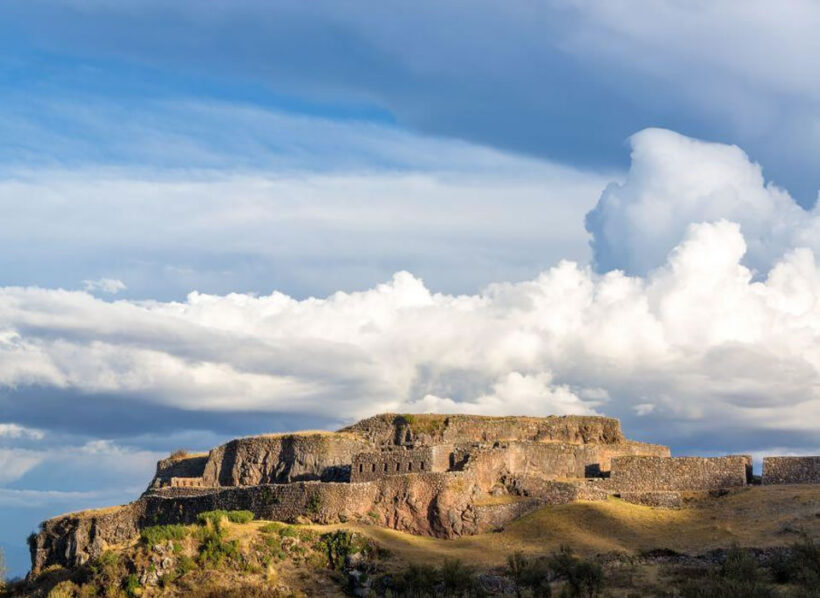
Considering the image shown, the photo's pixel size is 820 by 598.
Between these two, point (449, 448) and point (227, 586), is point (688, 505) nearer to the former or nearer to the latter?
point (449, 448)

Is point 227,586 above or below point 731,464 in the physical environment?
below

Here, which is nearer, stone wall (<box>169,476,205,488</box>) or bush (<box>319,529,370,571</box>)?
bush (<box>319,529,370,571</box>)

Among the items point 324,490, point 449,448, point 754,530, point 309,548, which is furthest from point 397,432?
point 754,530

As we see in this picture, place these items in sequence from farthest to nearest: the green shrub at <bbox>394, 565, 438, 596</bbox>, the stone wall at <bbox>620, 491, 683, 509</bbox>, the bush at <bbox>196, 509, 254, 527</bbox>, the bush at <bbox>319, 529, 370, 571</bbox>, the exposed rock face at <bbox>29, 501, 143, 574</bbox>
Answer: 1. the exposed rock face at <bbox>29, 501, 143, 574</bbox>
2. the stone wall at <bbox>620, 491, 683, 509</bbox>
3. the bush at <bbox>196, 509, 254, 527</bbox>
4. the bush at <bbox>319, 529, 370, 571</bbox>
5. the green shrub at <bbox>394, 565, 438, 596</bbox>

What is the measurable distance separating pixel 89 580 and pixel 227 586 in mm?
7266

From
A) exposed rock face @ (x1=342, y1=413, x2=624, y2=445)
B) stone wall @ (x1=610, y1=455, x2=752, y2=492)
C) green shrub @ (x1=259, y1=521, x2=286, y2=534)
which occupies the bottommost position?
green shrub @ (x1=259, y1=521, x2=286, y2=534)

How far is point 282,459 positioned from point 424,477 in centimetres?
1379

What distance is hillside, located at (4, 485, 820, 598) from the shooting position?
62719 millimetres

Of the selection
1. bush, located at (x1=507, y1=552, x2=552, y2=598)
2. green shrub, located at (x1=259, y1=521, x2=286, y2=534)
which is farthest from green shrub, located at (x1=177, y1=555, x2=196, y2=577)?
bush, located at (x1=507, y1=552, x2=552, y2=598)

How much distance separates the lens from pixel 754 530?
225 feet

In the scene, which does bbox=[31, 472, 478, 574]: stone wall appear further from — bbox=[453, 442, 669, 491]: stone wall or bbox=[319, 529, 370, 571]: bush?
bbox=[319, 529, 370, 571]: bush

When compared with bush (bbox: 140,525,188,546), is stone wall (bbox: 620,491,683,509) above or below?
above

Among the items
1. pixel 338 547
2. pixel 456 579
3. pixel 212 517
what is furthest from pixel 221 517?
pixel 456 579

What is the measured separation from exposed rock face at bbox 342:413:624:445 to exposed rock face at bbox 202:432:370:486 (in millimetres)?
2573
